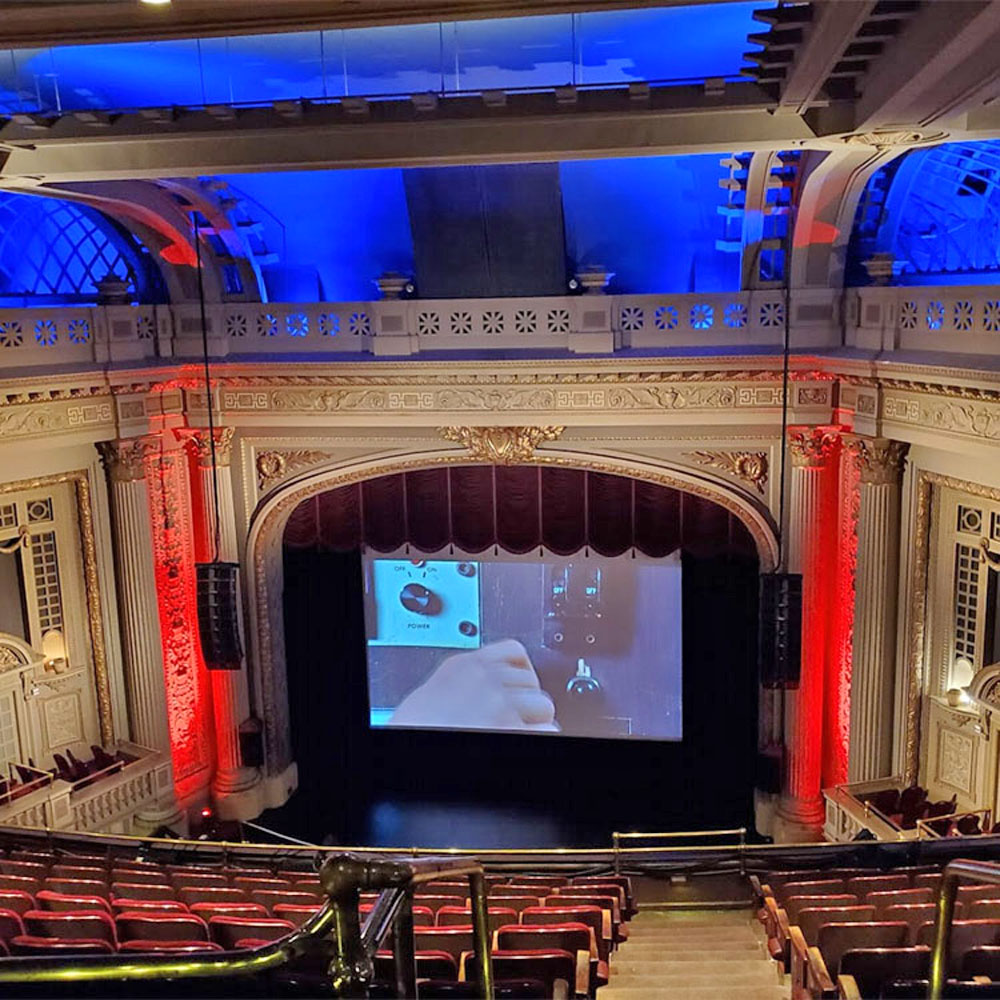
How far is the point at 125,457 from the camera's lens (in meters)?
11.1

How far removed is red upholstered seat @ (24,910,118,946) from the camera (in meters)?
5.29

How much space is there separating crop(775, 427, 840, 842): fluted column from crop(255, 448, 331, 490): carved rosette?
5283 mm

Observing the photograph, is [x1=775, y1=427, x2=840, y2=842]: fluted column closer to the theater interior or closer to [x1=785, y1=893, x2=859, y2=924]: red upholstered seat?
the theater interior

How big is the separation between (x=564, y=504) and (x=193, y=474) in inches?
173

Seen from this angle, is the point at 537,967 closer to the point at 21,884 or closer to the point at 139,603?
the point at 21,884

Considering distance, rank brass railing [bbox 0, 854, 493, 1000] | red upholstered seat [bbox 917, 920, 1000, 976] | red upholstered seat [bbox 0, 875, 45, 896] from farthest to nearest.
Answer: red upholstered seat [bbox 0, 875, 45, 896], red upholstered seat [bbox 917, 920, 1000, 976], brass railing [bbox 0, 854, 493, 1000]

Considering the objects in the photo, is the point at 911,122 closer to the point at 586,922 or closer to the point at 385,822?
the point at 586,922

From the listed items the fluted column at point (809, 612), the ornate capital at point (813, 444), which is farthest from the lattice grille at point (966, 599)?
the ornate capital at point (813, 444)

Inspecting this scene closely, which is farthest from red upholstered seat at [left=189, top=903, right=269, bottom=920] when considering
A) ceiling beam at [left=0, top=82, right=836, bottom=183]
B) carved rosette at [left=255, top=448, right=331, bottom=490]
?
carved rosette at [left=255, top=448, right=331, bottom=490]

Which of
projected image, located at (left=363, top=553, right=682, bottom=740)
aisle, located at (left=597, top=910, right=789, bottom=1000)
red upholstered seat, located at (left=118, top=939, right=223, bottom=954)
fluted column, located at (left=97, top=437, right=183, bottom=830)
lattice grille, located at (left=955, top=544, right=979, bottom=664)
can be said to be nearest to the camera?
red upholstered seat, located at (left=118, top=939, right=223, bottom=954)

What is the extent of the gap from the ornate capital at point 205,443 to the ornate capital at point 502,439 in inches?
100

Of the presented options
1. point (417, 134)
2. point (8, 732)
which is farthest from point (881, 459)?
point (8, 732)

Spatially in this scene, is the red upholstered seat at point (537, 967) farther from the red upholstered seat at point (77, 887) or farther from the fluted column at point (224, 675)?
the fluted column at point (224, 675)

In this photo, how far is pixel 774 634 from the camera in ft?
31.5
